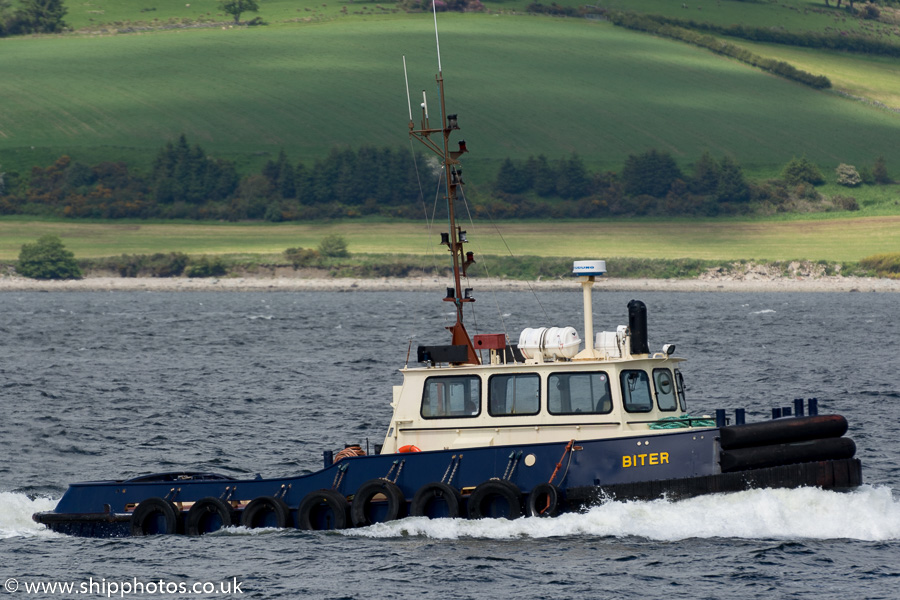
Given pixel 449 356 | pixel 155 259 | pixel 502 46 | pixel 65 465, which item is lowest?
pixel 155 259

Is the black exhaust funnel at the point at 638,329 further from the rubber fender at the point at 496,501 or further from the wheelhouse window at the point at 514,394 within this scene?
the rubber fender at the point at 496,501

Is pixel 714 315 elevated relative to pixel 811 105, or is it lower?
lower

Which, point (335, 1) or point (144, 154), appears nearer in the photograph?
point (144, 154)

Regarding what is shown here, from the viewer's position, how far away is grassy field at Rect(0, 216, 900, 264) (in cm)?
12825

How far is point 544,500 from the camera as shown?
19016 millimetres

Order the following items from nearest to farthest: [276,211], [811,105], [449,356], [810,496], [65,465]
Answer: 1. [810,496]
2. [449,356]
3. [65,465]
4. [276,211]
5. [811,105]

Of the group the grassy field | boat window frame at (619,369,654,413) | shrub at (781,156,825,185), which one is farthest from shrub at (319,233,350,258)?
boat window frame at (619,369,654,413)

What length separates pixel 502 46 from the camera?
170 m

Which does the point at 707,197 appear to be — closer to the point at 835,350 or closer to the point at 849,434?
the point at 835,350

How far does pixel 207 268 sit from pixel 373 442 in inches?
3805

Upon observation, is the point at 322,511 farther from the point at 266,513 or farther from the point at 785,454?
the point at 785,454

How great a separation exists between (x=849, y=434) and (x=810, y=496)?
11.6 meters

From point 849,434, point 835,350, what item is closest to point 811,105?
point 835,350

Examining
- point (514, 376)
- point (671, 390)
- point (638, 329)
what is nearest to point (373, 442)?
point (514, 376)
